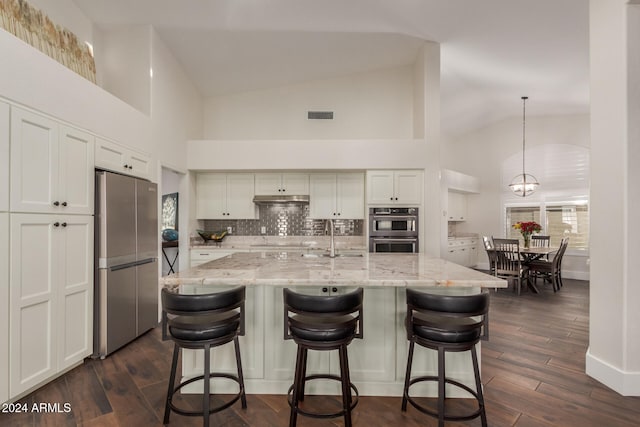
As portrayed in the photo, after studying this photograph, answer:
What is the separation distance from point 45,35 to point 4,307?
2.30 metres

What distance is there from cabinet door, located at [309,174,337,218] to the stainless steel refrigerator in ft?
7.61

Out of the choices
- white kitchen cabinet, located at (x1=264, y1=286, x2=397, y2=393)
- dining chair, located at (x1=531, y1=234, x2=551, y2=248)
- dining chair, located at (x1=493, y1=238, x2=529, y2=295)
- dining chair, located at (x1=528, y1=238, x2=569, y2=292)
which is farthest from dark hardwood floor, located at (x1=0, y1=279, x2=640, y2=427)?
dining chair, located at (x1=531, y1=234, x2=551, y2=248)

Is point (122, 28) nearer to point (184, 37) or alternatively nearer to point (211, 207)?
point (184, 37)

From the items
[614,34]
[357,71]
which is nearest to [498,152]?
[357,71]

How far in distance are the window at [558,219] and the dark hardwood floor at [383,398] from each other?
4327 mm

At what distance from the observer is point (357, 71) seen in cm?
509

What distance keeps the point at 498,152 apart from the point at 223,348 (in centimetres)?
773

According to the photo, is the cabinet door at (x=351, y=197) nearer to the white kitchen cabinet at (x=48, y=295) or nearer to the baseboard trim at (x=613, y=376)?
the baseboard trim at (x=613, y=376)

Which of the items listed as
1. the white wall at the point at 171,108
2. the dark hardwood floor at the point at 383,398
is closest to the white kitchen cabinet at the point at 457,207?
the dark hardwood floor at the point at 383,398

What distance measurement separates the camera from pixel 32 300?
2.13 m

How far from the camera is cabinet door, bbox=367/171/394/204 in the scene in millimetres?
4508

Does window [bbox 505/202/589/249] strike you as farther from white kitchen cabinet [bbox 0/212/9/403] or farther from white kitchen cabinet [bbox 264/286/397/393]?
white kitchen cabinet [bbox 0/212/9/403]

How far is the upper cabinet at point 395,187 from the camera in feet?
14.7

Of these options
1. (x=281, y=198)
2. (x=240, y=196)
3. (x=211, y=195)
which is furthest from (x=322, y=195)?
(x=211, y=195)
